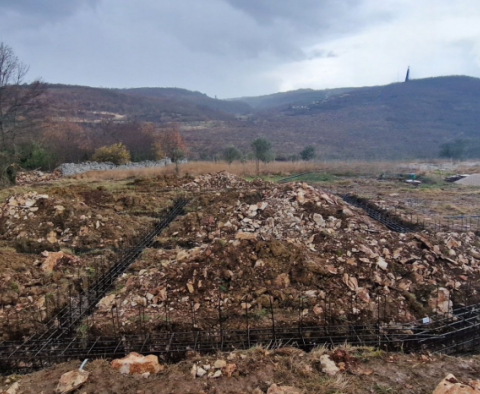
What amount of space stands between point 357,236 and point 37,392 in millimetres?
6270

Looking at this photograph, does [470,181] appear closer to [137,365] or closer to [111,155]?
[137,365]

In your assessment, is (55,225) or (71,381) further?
(55,225)

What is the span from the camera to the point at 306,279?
539cm

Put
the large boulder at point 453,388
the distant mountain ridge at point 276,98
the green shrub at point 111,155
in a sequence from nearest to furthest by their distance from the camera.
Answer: the large boulder at point 453,388 → the green shrub at point 111,155 → the distant mountain ridge at point 276,98

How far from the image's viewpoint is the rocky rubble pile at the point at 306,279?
488cm

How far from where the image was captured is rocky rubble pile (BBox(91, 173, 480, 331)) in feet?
16.0

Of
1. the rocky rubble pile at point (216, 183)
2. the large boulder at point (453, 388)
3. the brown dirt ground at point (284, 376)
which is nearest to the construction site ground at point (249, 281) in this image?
the brown dirt ground at point (284, 376)

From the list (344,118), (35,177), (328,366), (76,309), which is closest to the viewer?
(328,366)

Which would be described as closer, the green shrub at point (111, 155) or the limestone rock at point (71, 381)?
the limestone rock at point (71, 381)

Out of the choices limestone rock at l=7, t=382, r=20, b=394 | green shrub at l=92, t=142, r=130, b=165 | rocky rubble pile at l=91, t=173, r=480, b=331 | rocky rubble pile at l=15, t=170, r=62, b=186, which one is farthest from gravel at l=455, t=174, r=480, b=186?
rocky rubble pile at l=15, t=170, r=62, b=186

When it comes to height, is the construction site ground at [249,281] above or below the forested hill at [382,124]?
below

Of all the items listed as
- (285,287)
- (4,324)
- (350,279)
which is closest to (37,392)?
(4,324)

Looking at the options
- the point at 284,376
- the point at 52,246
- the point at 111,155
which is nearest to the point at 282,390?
the point at 284,376

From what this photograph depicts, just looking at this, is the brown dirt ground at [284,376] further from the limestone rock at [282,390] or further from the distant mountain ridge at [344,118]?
the distant mountain ridge at [344,118]
